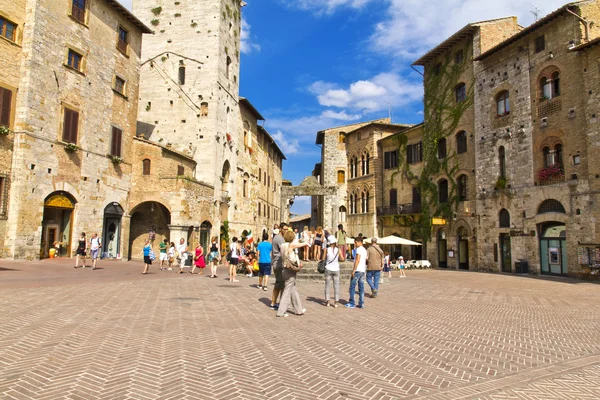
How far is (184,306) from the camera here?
29.8ft

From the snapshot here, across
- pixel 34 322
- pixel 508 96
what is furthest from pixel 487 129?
pixel 34 322

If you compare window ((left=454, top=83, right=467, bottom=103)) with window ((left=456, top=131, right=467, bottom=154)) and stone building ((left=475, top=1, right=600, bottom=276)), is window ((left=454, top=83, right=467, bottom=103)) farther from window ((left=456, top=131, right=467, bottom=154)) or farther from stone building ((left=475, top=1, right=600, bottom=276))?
window ((left=456, top=131, right=467, bottom=154))

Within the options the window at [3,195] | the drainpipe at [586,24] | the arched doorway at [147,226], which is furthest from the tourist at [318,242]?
the drainpipe at [586,24]

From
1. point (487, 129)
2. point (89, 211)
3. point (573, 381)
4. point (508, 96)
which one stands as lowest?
point (573, 381)

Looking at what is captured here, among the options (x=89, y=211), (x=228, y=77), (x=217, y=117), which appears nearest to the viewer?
(x=89, y=211)

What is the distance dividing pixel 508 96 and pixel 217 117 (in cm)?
2067

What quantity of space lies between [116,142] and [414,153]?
23747mm

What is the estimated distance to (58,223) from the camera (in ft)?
66.7

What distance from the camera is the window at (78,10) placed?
68.5ft

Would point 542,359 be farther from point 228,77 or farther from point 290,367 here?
point 228,77

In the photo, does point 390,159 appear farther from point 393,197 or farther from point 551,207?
point 551,207

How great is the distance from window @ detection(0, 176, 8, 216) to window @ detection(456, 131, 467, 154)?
91.5ft

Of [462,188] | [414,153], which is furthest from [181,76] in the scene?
[462,188]

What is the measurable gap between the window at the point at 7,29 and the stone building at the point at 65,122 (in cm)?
4
